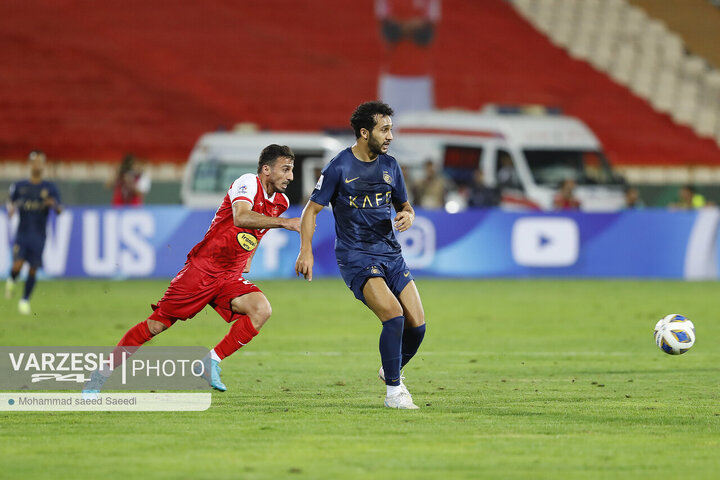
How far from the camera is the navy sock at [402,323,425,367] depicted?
898 centimetres

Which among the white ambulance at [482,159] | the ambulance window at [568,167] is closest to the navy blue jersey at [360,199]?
the white ambulance at [482,159]

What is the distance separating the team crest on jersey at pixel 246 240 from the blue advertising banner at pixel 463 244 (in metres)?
12.0

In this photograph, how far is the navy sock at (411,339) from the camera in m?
8.98

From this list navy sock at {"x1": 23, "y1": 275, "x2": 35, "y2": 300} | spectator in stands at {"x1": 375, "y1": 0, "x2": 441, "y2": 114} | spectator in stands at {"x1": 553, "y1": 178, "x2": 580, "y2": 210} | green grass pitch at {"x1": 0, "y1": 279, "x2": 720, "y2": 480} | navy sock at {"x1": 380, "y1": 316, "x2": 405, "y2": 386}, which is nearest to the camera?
green grass pitch at {"x1": 0, "y1": 279, "x2": 720, "y2": 480}

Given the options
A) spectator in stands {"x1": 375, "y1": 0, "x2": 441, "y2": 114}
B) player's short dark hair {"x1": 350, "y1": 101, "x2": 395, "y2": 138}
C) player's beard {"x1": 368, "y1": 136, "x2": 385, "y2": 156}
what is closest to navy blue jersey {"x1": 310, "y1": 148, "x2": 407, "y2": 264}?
player's beard {"x1": 368, "y1": 136, "x2": 385, "y2": 156}

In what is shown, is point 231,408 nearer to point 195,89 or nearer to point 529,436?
point 529,436

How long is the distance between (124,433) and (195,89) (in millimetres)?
33634

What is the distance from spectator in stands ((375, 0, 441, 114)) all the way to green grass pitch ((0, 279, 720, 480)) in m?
15.1

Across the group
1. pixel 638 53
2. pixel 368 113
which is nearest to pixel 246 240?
pixel 368 113

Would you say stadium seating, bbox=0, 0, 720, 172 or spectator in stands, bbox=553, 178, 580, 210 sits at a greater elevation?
stadium seating, bbox=0, 0, 720, 172

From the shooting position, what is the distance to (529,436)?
7355 millimetres

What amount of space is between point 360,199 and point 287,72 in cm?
3369

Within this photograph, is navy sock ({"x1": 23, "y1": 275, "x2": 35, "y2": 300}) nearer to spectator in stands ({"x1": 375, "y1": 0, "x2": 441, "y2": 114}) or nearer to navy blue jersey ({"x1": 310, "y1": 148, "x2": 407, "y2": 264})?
navy blue jersey ({"x1": 310, "y1": 148, "x2": 407, "y2": 264})

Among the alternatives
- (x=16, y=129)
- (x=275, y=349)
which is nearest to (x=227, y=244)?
(x=275, y=349)
